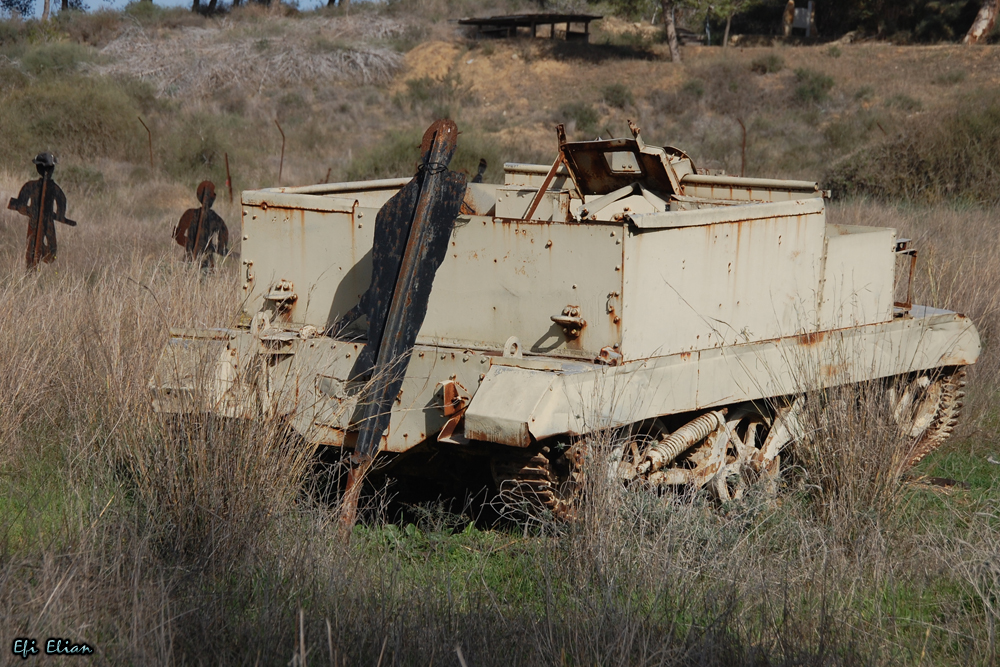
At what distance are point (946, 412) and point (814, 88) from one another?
25.5 meters

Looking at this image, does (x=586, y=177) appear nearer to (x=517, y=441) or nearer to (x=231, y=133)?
(x=517, y=441)

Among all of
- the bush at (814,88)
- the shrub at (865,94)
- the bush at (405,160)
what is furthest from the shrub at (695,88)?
the bush at (405,160)

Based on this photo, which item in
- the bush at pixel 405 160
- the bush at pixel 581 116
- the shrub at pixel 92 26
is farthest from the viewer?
the shrub at pixel 92 26

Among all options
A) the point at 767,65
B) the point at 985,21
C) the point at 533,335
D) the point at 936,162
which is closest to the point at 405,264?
the point at 533,335

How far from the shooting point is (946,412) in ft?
20.5

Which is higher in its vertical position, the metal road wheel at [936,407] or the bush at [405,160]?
the bush at [405,160]

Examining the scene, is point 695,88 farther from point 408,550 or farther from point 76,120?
point 408,550

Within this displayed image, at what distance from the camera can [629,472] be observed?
171 inches

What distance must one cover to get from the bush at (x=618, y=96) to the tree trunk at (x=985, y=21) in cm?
1176

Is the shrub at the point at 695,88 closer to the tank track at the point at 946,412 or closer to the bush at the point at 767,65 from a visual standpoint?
the bush at the point at 767,65

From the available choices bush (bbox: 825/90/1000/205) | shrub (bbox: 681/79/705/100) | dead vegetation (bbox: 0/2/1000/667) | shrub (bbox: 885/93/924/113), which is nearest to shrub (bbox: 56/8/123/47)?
shrub (bbox: 681/79/705/100)

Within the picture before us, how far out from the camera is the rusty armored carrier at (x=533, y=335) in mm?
4160

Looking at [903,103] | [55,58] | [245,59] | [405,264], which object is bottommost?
[405,264]

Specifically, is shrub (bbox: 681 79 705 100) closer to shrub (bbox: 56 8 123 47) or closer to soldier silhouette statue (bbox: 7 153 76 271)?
shrub (bbox: 56 8 123 47)
